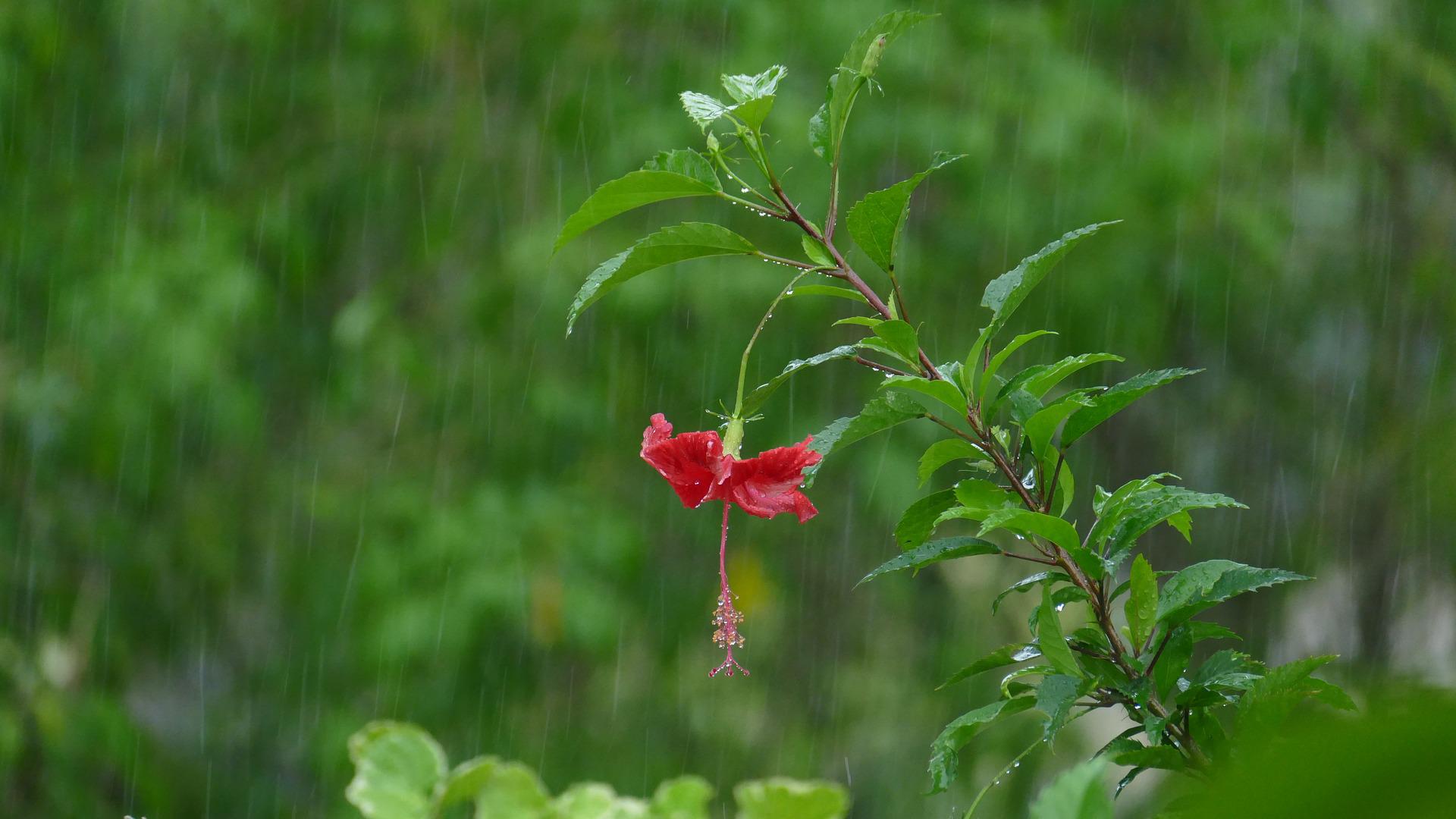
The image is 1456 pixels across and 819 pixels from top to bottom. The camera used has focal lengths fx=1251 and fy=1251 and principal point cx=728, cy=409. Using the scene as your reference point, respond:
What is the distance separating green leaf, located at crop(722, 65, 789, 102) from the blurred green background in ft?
4.28

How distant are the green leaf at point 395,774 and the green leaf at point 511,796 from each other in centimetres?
3

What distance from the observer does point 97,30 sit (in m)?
2.10

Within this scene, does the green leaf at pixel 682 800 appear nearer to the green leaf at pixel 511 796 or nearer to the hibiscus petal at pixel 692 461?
the green leaf at pixel 511 796

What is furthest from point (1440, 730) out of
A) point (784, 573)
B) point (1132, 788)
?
point (1132, 788)

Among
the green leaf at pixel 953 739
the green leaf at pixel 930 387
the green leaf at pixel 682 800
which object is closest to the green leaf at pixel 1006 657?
the green leaf at pixel 953 739

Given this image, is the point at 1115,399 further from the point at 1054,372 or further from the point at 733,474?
the point at 733,474

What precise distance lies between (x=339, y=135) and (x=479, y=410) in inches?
21.8

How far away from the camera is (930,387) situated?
0.51 metres

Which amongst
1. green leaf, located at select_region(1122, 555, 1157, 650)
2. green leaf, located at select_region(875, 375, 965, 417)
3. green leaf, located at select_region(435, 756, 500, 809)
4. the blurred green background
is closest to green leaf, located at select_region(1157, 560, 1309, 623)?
green leaf, located at select_region(1122, 555, 1157, 650)

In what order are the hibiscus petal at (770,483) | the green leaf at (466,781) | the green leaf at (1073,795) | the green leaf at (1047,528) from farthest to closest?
the green leaf at (466,781)
the hibiscus petal at (770,483)
the green leaf at (1047,528)
the green leaf at (1073,795)

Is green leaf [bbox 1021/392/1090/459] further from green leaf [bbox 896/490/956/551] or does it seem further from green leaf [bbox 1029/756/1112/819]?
green leaf [bbox 1029/756/1112/819]

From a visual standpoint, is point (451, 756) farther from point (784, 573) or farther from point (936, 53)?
point (936, 53)

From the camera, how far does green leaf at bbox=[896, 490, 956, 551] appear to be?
0.56 metres

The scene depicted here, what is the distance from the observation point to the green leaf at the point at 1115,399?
50 centimetres
